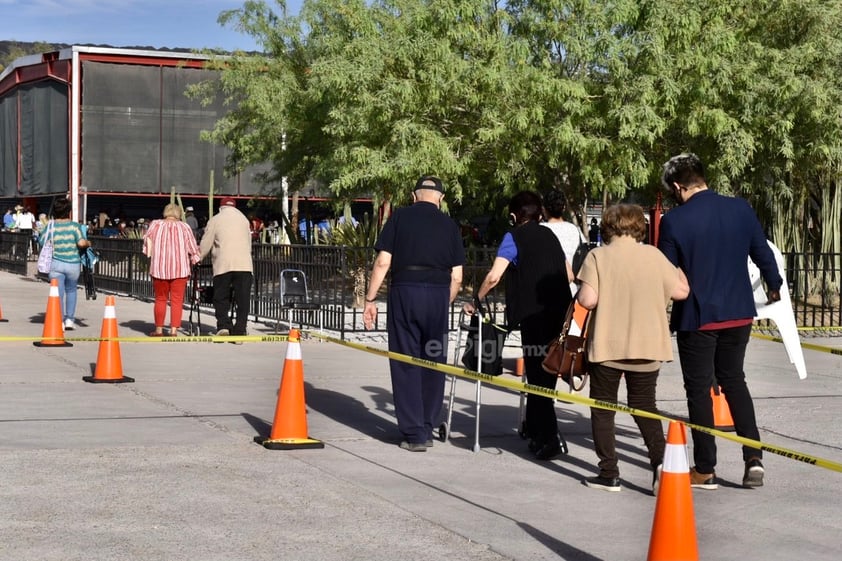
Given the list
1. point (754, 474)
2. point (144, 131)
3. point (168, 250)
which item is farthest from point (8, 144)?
point (754, 474)

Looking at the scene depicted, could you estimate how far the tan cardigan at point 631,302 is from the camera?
7191 millimetres

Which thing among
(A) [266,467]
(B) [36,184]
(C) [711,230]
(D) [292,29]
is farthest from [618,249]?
(B) [36,184]

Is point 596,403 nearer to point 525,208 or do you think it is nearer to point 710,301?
point 710,301

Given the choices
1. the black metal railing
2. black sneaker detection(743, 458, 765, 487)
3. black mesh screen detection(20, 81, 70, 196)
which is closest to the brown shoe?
black sneaker detection(743, 458, 765, 487)

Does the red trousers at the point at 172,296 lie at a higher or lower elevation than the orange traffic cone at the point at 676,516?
higher

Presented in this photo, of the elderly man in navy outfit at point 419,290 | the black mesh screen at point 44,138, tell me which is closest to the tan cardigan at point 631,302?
the elderly man in navy outfit at point 419,290

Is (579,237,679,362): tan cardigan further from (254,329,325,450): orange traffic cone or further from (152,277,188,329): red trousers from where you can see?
(152,277,188,329): red trousers

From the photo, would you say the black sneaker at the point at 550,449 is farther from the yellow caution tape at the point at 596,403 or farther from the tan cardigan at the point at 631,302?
the tan cardigan at the point at 631,302

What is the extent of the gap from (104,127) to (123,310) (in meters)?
32.4

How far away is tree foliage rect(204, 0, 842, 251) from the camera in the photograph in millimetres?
19141

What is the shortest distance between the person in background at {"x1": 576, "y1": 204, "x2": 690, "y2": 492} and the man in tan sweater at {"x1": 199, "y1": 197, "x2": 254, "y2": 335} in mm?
8490

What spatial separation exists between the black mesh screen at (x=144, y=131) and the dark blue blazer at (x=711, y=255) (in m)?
45.0

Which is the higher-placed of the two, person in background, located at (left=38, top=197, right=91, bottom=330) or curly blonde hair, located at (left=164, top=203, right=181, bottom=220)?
curly blonde hair, located at (left=164, top=203, right=181, bottom=220)

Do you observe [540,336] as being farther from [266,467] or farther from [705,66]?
[705,66]
